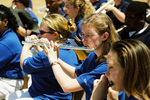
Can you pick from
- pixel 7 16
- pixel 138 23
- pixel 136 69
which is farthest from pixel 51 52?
pixel 138 23

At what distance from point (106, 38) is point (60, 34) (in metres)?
0.79

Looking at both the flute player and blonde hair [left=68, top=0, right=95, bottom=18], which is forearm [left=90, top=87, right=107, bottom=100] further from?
blonde hair [left=68, top=0, right=95, bottom=18]

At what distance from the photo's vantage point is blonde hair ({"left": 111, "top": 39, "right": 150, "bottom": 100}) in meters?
1.17

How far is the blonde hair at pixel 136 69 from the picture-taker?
Result: 46.2 inches

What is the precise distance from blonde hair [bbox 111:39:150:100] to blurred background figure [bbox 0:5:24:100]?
5.58 feet

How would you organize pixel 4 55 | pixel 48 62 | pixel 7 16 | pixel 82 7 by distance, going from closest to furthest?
pixel 48 62, pixel 4 55, pixel 7 16, pixel 82 7

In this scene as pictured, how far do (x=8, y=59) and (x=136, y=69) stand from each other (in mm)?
1807

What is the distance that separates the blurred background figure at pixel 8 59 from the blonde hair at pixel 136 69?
5.58 feet

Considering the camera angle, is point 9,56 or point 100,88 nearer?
point 100,88

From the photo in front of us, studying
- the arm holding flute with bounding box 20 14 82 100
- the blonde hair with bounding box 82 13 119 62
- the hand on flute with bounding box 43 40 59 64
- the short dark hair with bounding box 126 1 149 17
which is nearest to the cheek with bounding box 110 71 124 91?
the blonde hair with bounding box 82 13 119 62

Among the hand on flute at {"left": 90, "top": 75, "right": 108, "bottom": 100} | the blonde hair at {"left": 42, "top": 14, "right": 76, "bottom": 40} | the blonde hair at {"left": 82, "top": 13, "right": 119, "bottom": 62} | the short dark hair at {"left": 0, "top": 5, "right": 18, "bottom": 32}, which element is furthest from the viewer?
the short dark hair at {"left": 0, "top": 5, "right": 18, "bottom": 32}

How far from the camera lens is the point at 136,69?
1.17 metres

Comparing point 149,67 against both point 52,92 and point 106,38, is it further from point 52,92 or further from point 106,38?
point 52,92

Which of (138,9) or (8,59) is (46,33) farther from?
(138,9)
